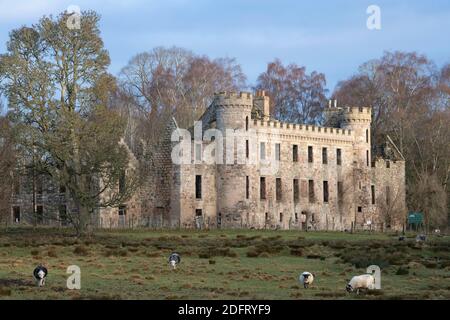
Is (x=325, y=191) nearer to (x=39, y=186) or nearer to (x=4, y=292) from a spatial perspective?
(x=39, y=186)

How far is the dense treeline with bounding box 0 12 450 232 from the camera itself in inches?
2234

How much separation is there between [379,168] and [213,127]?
18.0m

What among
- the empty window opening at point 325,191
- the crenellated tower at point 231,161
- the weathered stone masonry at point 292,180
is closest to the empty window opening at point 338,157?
the weathered stone masonry at point 292,180

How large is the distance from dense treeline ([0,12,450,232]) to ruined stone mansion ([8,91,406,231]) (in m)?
3.26

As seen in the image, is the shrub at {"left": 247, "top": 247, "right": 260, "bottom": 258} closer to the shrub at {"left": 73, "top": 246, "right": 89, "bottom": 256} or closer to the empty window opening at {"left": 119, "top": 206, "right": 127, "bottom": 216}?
the shrub at {"left": 73, "top": 246, "right": 89, "bottom": 256}

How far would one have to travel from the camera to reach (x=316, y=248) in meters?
47.5

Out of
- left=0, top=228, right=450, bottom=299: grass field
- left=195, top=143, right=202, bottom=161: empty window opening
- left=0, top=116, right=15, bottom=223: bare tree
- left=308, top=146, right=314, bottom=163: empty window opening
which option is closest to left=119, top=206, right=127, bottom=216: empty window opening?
left=195, top=143, right=202, bottom=161: empty window opening

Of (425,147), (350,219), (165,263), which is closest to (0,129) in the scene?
(165,263)

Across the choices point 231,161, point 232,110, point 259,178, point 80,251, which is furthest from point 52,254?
point 259,178

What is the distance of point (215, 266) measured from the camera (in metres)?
37.8

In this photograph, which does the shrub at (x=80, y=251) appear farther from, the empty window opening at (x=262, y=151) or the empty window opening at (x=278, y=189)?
the empty window opening at (x=278, y=189)

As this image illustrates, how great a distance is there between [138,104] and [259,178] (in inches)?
1357

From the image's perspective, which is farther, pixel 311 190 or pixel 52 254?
pixel 311 190
